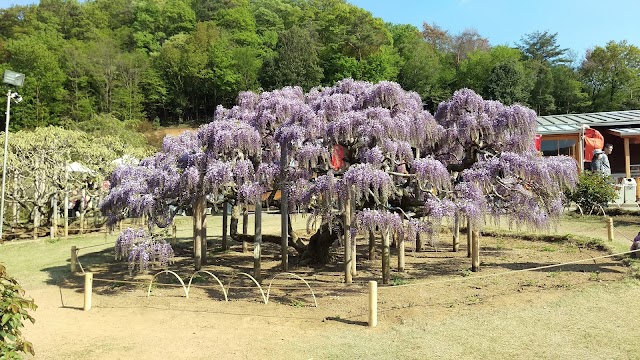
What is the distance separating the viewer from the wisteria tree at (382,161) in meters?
9.02

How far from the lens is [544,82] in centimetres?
4638

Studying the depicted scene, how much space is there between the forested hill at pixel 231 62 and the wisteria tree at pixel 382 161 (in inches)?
1360

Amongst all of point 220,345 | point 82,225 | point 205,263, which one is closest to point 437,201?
point 220,345

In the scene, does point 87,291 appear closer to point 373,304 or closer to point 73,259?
point 73,259

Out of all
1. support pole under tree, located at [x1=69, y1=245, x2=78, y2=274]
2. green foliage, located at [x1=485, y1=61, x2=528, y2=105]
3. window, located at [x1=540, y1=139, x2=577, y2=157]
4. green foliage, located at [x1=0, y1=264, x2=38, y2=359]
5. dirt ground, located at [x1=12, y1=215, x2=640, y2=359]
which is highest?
green foliage, located at [x1=485, y1=61, x2=528, y2=105]

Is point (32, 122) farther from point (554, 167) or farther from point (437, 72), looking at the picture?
point (554, 167)

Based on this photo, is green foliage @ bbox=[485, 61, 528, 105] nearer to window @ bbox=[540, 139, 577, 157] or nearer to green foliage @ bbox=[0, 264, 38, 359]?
window @ bbox=[540, 139, 577, 157]

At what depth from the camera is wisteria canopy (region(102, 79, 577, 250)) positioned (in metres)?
9.07

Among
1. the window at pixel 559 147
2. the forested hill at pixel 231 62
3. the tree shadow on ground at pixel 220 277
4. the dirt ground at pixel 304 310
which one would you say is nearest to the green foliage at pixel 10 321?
the dirt ground at pixel 304 310

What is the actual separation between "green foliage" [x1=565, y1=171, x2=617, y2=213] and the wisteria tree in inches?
328

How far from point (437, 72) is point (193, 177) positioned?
44533 millimetres

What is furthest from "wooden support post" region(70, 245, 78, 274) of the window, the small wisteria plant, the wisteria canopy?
the window

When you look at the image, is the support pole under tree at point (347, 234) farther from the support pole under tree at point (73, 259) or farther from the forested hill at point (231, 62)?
the forested hill at point (231, 62)

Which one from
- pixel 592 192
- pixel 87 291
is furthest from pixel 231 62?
pixel 87 291
